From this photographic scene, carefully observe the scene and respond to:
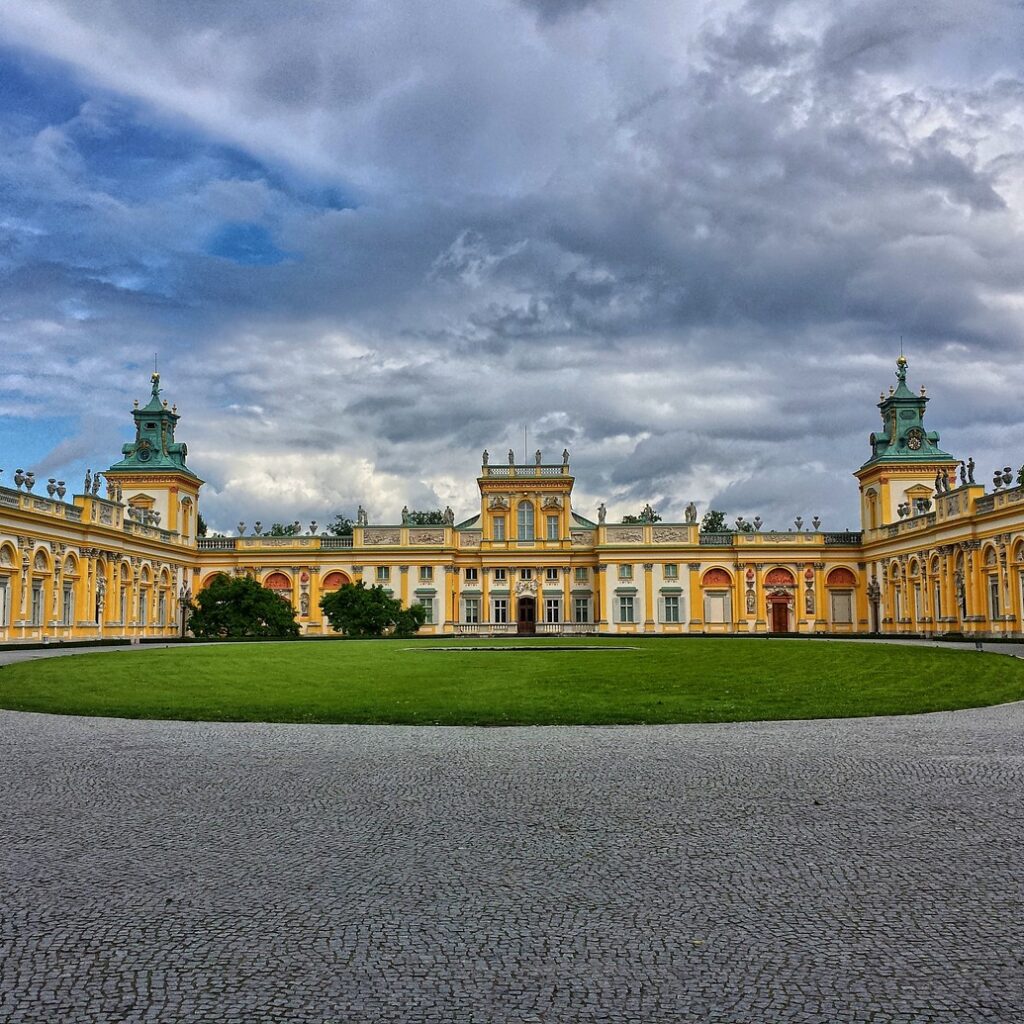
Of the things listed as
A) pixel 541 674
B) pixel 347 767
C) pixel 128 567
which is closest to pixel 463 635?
pixel 128 567

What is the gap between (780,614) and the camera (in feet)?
223

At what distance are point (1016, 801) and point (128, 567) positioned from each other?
2172 inches

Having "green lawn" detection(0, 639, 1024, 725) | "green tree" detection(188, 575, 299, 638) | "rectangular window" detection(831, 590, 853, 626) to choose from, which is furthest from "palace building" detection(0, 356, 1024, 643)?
"green lawn" detection(0, 639, 1024, 725)

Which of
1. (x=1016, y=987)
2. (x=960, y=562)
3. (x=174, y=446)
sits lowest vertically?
(x=1016, y=987)

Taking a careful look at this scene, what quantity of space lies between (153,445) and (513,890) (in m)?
67.9

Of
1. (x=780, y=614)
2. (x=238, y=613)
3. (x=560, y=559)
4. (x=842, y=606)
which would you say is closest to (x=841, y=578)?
(x=842, y=606)

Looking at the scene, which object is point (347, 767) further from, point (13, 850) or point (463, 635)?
point (463, 635)

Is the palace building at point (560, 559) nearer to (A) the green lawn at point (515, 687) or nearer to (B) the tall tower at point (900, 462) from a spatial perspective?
(B) the tall tower at point (900, 462)

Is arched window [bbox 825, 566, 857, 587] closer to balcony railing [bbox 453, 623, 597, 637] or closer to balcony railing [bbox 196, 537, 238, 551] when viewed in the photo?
balcony railing [bbox 453, 623, 597, 637]

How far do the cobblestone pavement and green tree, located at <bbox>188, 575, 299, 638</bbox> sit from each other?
143ft

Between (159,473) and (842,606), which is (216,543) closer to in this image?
(159,473)

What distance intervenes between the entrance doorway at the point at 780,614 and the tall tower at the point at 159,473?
135ft

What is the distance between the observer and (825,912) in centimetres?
507

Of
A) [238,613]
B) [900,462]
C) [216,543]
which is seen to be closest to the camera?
[238,613]
